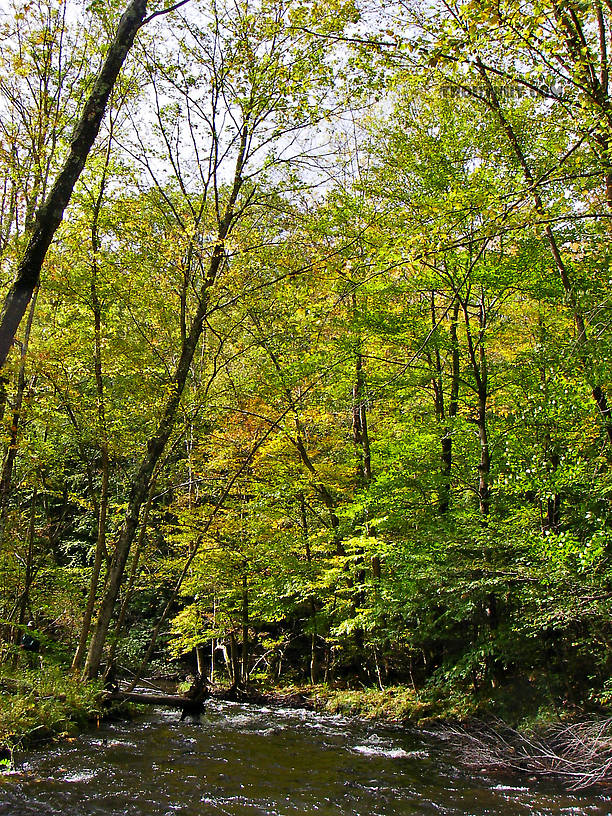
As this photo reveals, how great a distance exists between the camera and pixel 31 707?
751cm

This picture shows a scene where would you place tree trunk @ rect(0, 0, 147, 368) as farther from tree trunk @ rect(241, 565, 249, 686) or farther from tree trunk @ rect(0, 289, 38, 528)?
tree trunk @ rect(241, 565, 249, 686)

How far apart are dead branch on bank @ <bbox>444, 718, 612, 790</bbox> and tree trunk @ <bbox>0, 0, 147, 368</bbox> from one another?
23.6ft

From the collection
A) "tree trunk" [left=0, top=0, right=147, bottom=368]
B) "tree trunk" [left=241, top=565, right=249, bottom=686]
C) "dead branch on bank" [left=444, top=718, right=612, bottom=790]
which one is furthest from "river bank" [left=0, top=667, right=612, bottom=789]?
"tree trunk" [left=0, top=0, right=147, bottom=368]

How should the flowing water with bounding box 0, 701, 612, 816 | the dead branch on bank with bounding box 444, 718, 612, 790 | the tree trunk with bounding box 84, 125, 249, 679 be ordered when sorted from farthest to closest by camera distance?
the tree trunk with bounding box 84, 125, 249, 679 → the dead branch on bank with bounding box 444, 718, 612, 790 → the flowing water with bounding box 0, 701, 612, 816

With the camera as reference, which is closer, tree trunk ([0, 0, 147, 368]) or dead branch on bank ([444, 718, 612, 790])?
tree trunk ([0, 0, 147, 368])

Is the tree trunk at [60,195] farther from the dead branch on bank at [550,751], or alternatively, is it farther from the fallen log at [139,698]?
the fallen log at [139,698]

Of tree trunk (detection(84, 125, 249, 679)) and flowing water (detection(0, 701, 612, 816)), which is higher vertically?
tree trunk (detection(84, 125, 249, 679))

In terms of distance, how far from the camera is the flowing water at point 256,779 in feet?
18.9

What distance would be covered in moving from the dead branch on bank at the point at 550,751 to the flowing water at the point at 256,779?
33cm

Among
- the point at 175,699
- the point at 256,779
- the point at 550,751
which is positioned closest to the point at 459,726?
the point at 550,751

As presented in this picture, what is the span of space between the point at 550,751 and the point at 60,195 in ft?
26.3

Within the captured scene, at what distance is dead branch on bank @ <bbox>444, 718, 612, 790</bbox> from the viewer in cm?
638

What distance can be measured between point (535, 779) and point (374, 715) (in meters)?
4.67

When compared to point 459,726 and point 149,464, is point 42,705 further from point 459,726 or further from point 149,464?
point 459,726
